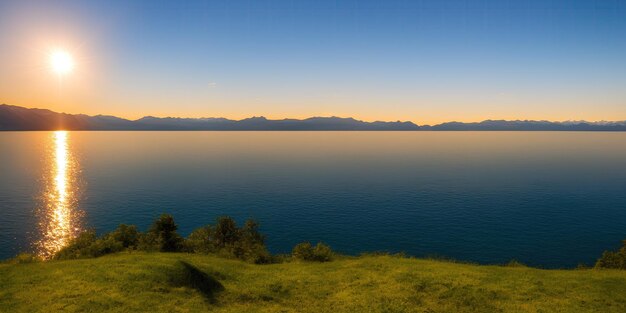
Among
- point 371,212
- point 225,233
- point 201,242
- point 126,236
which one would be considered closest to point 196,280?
point 201,242

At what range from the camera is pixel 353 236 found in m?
117

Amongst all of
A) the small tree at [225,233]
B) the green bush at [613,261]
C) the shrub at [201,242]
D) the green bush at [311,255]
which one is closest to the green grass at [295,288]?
the green bush at [311,255]

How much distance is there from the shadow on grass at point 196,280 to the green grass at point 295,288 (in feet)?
0.34

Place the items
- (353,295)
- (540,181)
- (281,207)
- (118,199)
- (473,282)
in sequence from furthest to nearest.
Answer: (540,181) < (118,199) < (281,207) < (473,282) < (353,295)

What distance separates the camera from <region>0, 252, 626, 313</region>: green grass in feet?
105

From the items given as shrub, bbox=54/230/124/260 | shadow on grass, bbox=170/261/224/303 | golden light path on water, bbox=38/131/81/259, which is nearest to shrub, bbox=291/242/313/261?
shadow on grass, bbox=170/261/224/303

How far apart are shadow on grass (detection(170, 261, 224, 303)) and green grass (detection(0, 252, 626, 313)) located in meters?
0.10

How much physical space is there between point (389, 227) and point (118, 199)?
12195cm

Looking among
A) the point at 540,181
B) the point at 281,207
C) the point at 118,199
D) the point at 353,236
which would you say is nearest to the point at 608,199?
the point at 540,181

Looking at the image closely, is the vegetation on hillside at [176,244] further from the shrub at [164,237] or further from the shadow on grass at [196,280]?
the shadow on grass at [196,280]

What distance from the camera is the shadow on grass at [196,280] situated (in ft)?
118

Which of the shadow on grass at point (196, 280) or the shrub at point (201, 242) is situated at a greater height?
the shadow on grass at point (196, 280)

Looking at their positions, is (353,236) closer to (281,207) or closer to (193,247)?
(281,207)

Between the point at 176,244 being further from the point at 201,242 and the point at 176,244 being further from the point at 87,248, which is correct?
the point at 87,248
